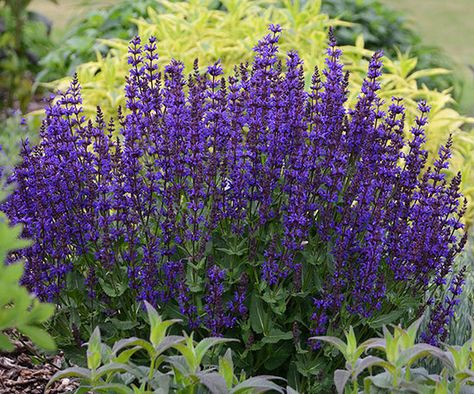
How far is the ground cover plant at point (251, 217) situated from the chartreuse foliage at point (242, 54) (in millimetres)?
2402

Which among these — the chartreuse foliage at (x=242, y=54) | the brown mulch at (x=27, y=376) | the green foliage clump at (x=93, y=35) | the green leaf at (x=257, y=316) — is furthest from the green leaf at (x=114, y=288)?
the green foliage clump at (x=93, y=35)

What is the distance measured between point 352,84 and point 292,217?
2970mm

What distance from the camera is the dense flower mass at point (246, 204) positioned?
297cm

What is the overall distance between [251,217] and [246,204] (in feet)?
0.21

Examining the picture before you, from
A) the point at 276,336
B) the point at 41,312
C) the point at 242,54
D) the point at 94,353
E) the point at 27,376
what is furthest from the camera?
the point at 242,54

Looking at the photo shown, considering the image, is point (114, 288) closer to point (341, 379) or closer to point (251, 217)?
point (251, 217)

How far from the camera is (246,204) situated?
3074mm

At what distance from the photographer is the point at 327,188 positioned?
123 inches

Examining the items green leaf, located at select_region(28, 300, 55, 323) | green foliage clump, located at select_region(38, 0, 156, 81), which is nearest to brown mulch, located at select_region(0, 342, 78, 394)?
green leaf, located at select_region(28, 300, 55, 323)

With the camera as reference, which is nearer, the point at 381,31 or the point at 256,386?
the point at 256,386

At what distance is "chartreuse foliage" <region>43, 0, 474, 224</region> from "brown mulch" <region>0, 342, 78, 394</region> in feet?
6.93

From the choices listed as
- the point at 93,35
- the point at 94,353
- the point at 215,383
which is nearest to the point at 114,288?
the point at 94,353

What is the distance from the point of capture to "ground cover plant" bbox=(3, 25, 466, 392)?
9.77 feet

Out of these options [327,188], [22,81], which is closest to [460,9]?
[22,81]
